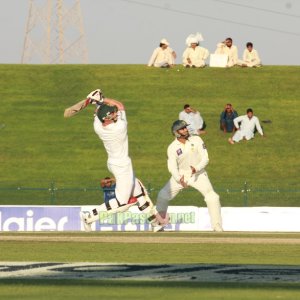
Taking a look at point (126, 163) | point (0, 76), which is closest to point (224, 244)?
point (126, 163)

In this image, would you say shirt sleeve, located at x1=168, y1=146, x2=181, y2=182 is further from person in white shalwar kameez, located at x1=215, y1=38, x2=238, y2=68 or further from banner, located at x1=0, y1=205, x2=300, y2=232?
person in white shalwar kameez, located at x1=215, y1=38, x2=238, y2=68

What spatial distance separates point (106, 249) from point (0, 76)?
118 ft

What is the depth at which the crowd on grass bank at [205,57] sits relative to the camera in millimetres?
49906

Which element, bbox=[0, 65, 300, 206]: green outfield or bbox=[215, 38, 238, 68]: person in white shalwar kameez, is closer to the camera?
bbox=[0, 65, 300, 206]: green outfield

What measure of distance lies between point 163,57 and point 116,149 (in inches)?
1115

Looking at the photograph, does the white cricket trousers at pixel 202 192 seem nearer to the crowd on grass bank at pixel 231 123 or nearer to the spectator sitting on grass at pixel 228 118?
the crowd on grass bank at pixel 231 123

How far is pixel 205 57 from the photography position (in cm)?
5044

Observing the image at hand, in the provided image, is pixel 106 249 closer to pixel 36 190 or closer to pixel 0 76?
pixel 36 190

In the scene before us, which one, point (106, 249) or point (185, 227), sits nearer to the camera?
point (106, 249)

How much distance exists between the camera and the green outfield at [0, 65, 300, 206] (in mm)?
41875

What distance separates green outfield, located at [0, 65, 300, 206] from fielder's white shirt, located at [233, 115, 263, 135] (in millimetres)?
844

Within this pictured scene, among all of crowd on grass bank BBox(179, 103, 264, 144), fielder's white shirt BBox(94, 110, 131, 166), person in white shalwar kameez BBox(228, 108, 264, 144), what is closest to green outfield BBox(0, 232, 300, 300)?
fielder's white shirt BBox(94, 110, 131, 166)

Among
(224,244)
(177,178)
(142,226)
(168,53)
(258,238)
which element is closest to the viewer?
(224,244)

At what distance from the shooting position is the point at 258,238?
73.9 ft
